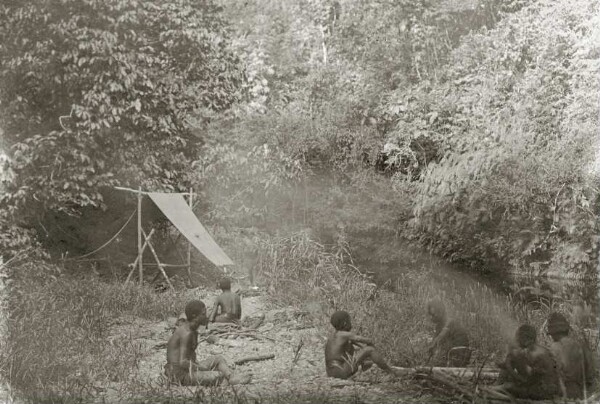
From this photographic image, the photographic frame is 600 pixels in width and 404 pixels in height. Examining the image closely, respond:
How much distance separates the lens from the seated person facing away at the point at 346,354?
4.84 metres

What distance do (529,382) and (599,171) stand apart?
3.84 m

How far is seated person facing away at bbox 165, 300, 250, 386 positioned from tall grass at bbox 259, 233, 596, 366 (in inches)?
49.0

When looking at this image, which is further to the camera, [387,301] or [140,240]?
[140,240]

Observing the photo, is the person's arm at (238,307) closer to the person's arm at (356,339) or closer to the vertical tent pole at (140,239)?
the vertical tent pole at (140,239)

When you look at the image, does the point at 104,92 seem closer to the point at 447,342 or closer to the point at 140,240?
the point at 140,240

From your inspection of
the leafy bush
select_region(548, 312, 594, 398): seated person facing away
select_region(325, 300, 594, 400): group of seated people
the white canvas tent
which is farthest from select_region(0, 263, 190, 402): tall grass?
the leafy bush

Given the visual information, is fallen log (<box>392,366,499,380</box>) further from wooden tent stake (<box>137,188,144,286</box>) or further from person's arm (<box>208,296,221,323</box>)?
wooden tent stake (<box>137,188,144,286</box>)

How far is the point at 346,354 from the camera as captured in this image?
491 centimetres

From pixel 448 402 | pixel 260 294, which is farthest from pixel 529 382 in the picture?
pixel 260 294

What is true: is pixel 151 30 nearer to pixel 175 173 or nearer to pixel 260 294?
pixel 175 173

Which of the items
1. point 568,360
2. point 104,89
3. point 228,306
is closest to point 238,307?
point 228,306

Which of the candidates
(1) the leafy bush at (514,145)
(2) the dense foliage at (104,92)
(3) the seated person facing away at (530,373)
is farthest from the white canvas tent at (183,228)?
(3) the seated person facing away at (530,373)

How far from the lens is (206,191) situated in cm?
766

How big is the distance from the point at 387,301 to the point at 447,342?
125 centimetres
